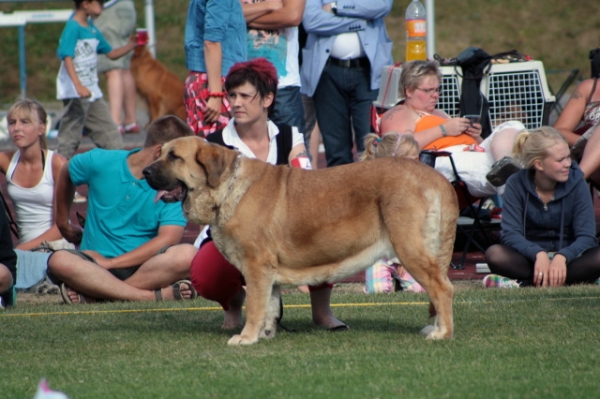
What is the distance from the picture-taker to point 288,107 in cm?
810

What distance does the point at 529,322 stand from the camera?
5445 mm

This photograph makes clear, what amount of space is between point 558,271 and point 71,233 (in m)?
3.63

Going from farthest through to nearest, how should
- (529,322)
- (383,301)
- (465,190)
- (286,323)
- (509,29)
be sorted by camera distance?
(509,29) → (465,190) → (383,301) → (286,323) → (529,322)

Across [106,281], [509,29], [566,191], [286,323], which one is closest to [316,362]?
[286,323]

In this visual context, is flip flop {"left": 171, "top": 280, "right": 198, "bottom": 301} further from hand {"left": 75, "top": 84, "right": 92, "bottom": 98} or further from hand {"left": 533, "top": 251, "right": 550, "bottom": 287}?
hand {"left": 75, "top": 84, "right": 92, "bottom": 98}

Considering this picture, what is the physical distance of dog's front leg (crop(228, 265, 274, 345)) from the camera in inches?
197

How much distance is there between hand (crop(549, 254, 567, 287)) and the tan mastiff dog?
1973 mm

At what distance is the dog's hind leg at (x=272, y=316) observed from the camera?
5219 millimetres

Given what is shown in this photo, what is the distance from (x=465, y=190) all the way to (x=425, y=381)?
3.85 metres

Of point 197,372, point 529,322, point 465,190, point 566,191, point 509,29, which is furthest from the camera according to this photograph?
point 509,29

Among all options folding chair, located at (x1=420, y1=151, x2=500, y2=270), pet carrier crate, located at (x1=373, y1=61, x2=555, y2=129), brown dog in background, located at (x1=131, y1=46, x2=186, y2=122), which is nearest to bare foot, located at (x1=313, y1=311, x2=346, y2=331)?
folding chair, located at (x1=420, y1=151, x2=500, y2=270)

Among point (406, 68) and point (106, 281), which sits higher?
point (406, 68)

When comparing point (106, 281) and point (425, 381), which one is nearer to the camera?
point (425, 381)

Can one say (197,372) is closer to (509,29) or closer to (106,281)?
(106,281)
